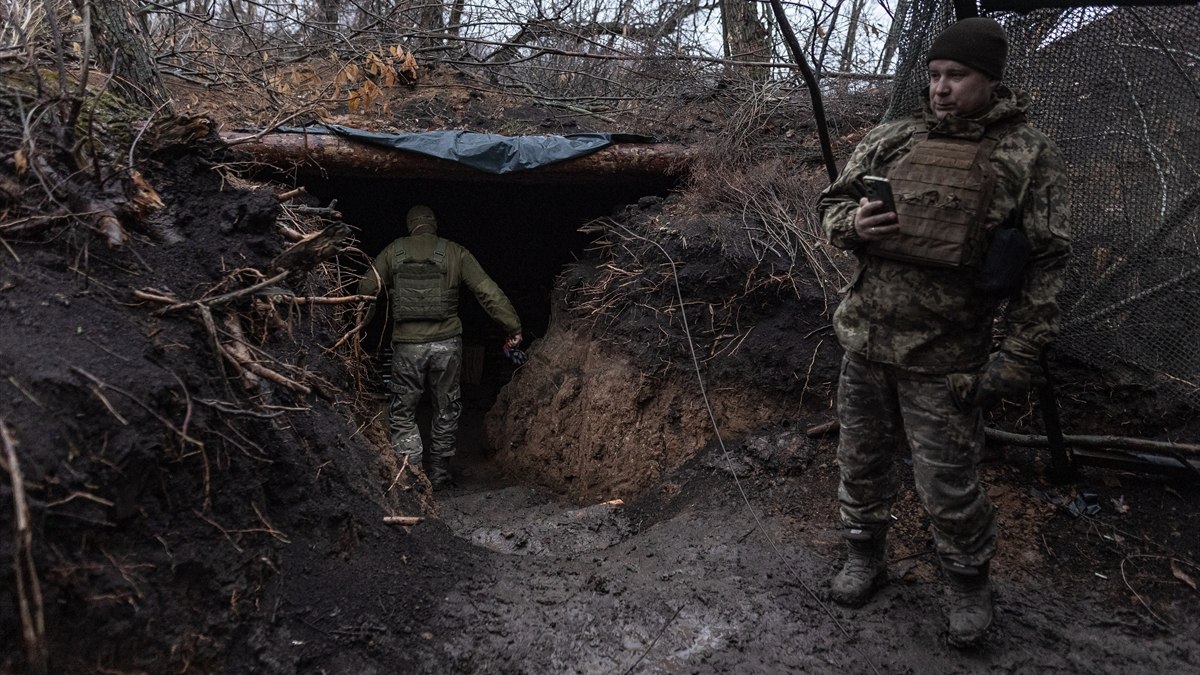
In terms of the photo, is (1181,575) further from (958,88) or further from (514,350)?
(514,350)

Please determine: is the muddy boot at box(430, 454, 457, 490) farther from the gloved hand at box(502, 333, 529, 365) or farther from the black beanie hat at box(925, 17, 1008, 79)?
the black beanie hat at box(925, 17, 1008, 79)

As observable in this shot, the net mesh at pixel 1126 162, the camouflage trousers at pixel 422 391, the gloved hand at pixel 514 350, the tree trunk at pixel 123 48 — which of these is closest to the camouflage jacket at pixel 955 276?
the net mesh at pixel 1126 162

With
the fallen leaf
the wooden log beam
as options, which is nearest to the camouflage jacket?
the fallen leaf

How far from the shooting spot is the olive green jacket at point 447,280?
7219mm

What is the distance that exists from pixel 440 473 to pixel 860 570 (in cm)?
457

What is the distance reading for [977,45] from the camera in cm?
289

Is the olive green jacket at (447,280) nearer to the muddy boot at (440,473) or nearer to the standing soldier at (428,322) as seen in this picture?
the standing soldier at (428,322)

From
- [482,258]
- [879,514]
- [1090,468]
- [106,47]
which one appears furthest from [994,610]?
[482,258]

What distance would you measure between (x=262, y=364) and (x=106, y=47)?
2.82m

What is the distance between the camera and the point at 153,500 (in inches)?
108

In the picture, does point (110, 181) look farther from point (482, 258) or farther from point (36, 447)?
point (482, 258)

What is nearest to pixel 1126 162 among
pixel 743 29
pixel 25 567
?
pixel 25 567

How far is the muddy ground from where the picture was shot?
2.56 m

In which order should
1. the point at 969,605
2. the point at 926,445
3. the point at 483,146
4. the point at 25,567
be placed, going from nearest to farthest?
the point at 25,567
the point at 926,445
the point at 969,605
the point at 483,146
